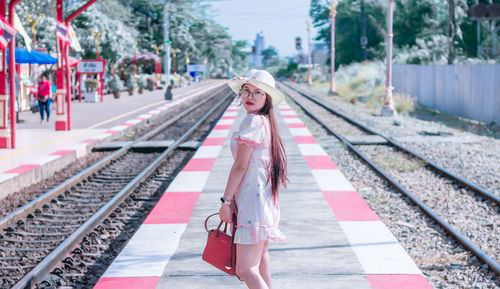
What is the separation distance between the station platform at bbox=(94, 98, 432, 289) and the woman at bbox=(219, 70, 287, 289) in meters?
0.26

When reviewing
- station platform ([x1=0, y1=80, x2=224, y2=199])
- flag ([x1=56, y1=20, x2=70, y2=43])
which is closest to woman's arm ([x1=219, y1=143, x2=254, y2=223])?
station platform ([x1=0, y1=80, x2=224, y2=199])

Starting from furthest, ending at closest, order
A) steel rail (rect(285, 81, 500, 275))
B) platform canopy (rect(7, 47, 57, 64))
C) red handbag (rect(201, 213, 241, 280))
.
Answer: platform canopy (rect(7, 47, 57, 64)) → steel rail (rect(285, 81, 500, 275)) → red handbag (rect(201, 213, 241, 280))

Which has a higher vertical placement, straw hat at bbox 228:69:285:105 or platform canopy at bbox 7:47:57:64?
platform canopy at bbox 7:47:57:64

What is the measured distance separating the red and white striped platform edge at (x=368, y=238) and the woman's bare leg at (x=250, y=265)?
143cm

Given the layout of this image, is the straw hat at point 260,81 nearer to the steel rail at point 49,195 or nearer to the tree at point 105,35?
the steel rail at point 49,195

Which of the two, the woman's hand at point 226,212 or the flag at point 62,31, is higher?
the flag at point 62,31

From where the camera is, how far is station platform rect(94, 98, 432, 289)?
16.2ft

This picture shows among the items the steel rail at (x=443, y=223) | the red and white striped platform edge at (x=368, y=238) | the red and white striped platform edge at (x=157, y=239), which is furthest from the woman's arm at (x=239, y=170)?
the steel rail at (x=443, y=223)

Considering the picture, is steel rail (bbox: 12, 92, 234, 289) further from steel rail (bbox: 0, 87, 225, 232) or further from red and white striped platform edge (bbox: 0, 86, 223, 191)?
red and white striped platform edge (bbox: 0, 86, 223, 191)

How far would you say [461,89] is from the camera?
2180cm

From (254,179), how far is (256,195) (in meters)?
0.09

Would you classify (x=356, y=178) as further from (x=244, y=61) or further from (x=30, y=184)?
(x=244, y=61)

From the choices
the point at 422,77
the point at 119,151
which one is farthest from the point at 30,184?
the point at 422,77

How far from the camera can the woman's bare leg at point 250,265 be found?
143 inches
